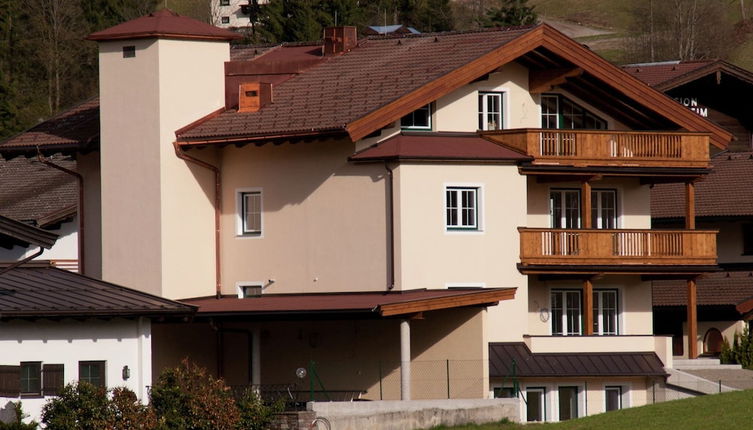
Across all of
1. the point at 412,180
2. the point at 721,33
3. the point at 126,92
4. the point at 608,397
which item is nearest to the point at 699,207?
the point at 608,397

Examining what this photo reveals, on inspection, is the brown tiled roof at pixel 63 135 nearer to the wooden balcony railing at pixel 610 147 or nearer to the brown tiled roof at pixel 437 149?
the brown tiled roof at pixel 437 149

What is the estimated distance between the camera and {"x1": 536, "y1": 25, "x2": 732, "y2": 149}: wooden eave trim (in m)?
48.8

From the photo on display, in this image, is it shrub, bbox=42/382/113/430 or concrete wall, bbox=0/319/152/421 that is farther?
concrete wall, bbox=0/319/152/421

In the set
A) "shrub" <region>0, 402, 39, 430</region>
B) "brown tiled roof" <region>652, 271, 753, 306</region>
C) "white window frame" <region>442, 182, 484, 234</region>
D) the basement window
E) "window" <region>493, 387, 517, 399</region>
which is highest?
the basement window

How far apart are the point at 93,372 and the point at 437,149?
36.7 feet

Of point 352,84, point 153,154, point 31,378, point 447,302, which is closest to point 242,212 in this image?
point 153,154

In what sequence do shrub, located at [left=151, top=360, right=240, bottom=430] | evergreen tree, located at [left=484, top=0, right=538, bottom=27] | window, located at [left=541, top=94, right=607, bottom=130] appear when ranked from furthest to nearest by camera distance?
evergreen tree, located at [left=484, top=0, right=538, bottom=27] < window, located at [left=541, top=94, right=607, bottom=130] < shrub, located at [left=151, top=360, right=240, bottom=430]

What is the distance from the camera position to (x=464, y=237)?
156ft

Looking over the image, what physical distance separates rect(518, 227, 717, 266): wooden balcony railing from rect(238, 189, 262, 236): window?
6.65 metres

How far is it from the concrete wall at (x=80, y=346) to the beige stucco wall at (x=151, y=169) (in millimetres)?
6607

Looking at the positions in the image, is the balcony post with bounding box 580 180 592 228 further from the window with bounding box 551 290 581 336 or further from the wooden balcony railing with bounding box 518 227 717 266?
the window with bounding box 551 290 581 336

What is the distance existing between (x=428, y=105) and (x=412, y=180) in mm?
2476

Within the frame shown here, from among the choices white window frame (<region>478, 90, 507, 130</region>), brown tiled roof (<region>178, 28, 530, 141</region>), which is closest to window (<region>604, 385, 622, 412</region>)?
white window frame (<region>478, 90, 507, 130</region>)

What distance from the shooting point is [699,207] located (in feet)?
193
